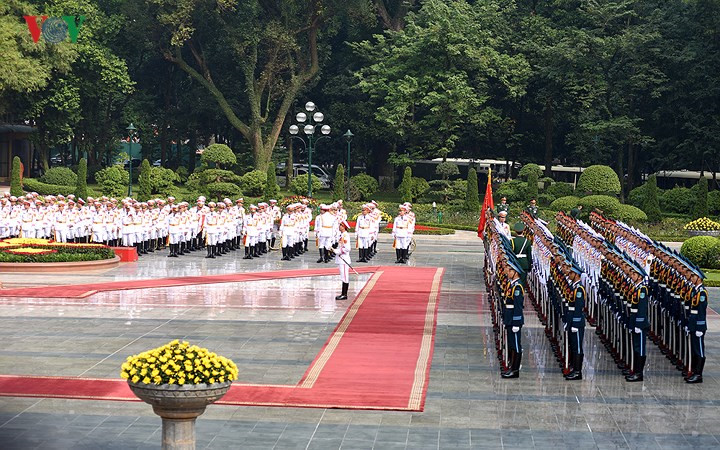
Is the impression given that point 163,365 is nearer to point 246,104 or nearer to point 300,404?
point 300,404

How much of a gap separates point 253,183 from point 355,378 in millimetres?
35359

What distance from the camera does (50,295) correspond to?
70.6 ft

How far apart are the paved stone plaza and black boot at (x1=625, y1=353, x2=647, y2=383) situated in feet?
0.63

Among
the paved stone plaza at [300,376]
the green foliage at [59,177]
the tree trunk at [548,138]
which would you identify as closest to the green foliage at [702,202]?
the tree trunk at [548,138]

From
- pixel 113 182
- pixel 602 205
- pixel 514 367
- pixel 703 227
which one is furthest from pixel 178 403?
pixel 113 182

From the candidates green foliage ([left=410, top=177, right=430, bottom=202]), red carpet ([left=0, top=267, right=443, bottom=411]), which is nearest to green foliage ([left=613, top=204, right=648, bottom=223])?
green foliage ([left=410, top=177, right=430, bottom=202])

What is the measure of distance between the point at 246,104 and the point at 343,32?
7155 mm

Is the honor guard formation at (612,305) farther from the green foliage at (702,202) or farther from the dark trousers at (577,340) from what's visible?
the green foliage at (702,202)

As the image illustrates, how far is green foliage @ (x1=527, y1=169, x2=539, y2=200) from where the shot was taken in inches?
1718

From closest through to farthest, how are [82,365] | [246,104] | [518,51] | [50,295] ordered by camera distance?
[82,365] < [50,295] < [518,51] < [246,104]

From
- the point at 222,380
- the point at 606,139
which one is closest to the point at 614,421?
the point at 222,380

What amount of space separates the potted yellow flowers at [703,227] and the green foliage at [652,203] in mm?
2063

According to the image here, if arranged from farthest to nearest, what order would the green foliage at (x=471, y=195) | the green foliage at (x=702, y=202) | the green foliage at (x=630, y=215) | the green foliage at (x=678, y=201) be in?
1. the green foliage at (x=678, y=201)
2. the green foliage at (x=471, y=195)
3. the green foliage at (x=702, y=202)
4. the green foliage at (x=630, y=215)

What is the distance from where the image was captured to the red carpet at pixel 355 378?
12812 millimetres
